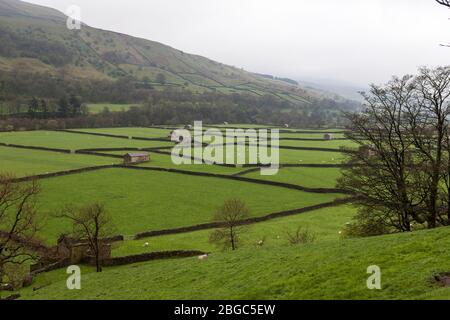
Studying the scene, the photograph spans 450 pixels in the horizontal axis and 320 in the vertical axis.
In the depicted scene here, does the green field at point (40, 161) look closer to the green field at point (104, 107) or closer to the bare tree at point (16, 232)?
the bare tree at point (16, 232)

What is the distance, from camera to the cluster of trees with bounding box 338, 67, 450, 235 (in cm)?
2673

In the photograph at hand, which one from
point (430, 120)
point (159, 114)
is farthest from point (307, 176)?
point (159, 114)

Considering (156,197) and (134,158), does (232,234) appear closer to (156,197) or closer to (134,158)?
(156,197)

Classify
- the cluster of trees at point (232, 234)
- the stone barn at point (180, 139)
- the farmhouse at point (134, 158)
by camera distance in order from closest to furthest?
the cluster of trees at point (232, 234), the farmhouse at point (134, 158), the stone barn at point (180, 139)

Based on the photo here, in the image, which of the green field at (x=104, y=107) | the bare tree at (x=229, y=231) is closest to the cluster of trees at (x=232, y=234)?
the bare tree at (x=229, y=231)

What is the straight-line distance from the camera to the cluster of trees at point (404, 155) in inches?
1053

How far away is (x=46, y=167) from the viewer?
232 feet

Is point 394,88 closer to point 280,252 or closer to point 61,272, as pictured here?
point 280,252

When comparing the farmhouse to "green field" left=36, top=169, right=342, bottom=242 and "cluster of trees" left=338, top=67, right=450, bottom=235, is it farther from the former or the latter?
"cluster of trees" left=338, top=67, right=450, bottom=235

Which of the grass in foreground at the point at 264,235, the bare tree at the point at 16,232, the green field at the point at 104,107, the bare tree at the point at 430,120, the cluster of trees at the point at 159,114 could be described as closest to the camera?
the bare tree at the point at 430,120

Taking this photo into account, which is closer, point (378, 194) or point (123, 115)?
point (378, 194)

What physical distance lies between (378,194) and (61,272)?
76.2ft

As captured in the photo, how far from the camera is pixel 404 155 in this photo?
29.7 m
